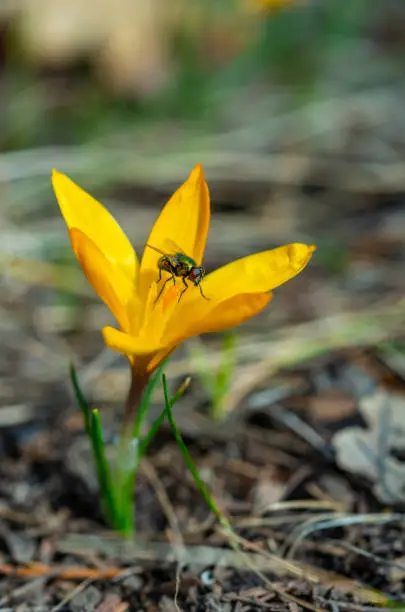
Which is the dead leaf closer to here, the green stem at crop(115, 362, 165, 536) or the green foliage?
the green foliage

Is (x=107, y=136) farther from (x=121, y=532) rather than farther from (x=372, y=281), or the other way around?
(x=121, y=532)

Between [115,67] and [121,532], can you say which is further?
[115,67]

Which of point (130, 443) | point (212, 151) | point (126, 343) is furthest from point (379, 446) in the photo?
point (212, 151)

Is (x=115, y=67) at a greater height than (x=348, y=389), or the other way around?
(x=115, y=67)

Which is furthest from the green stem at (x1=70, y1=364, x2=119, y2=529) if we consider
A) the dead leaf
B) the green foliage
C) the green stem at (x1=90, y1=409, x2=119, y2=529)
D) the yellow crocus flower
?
the dead leaf

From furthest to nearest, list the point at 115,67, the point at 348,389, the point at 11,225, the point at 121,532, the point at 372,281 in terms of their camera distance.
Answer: the point at 115,67 → the point at 11,225 → the point at 372,281 → the point at 348,389 → the point at 121,532

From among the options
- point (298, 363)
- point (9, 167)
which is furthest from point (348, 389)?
point (9, 167)

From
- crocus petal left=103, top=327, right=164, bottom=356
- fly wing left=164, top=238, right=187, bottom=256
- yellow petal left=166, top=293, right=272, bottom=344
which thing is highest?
fly wing left=164, top=238, right=187, bottom=256
